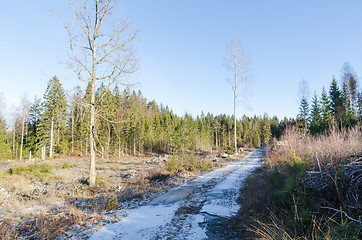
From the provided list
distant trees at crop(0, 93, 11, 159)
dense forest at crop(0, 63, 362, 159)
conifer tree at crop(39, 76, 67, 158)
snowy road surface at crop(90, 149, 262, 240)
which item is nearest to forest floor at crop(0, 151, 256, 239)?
snowy road surface at crop(90, 149, 262, 240)

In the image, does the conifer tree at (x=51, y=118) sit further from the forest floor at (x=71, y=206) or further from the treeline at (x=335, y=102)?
the treeline at (x=335, y=102)

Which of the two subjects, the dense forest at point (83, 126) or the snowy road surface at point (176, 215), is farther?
the dense forest at point (83, 126)

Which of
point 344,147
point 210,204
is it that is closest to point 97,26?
point 210,204

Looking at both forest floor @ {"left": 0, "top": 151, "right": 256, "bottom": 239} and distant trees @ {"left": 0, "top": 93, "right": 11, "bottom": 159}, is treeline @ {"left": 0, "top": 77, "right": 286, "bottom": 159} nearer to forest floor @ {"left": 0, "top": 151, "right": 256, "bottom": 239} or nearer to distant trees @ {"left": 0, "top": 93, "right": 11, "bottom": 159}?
distant trees @ {"left": 0, "top": 93, "right": 11, "bottom": 159}

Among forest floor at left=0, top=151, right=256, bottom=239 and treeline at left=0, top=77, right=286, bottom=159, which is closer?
forest floor at left=0, top=151, right=256, bottom=239

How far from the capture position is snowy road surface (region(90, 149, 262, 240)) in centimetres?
416

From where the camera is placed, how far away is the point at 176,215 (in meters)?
5.22

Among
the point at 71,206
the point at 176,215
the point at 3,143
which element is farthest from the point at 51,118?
the point at 176,215

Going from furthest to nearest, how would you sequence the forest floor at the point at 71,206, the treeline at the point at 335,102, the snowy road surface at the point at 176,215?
the treeline at the point at 335,102
the forest floor at the point at 71,206
the snowy road surface at the point at 176,215

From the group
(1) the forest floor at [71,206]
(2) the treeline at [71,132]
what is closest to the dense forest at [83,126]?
(2) the treeline at [71,132]

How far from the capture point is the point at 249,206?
5.21m

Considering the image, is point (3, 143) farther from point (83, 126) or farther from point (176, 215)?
point (176, 215)

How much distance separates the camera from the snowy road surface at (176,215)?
416 cm

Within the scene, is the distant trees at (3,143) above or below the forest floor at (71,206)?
above
